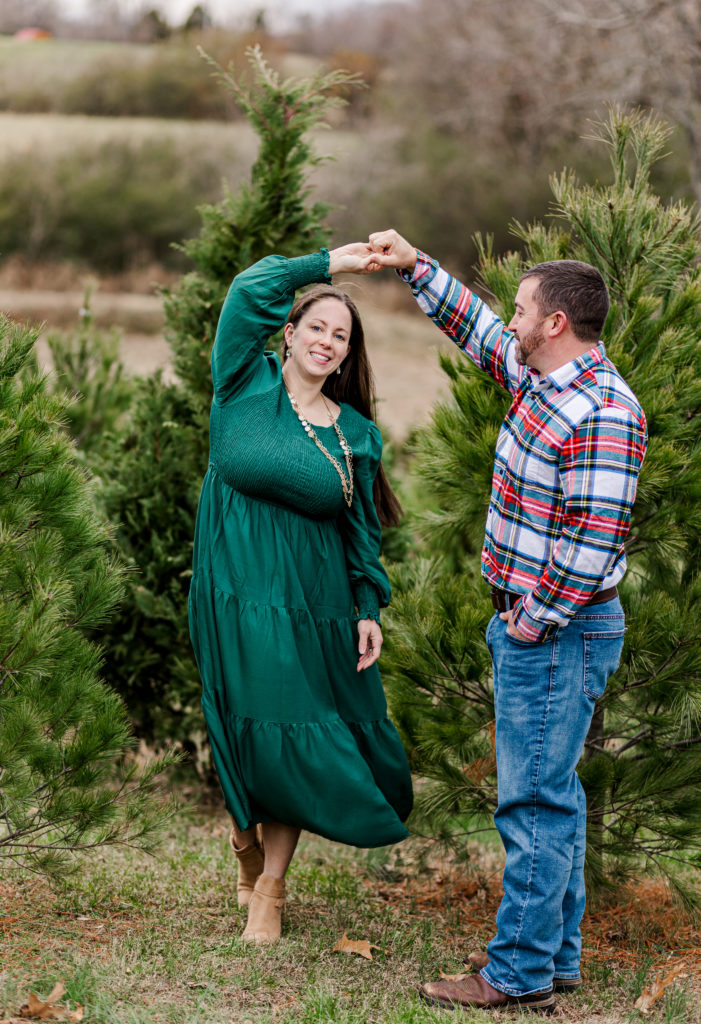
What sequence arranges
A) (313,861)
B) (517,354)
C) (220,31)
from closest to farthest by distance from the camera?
1. (517,354)
2. (313,861)
3. (220,31)

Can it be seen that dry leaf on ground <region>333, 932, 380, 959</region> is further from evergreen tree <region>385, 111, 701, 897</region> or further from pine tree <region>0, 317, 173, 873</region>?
pine tree <region>0, 317, 173, 873</region>

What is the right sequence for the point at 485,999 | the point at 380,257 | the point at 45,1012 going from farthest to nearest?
the point at 380,257
the point at 485,999
the point at 45,1012

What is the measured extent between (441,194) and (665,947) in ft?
86.3

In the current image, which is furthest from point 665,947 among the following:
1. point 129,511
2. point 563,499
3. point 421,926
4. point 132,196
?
point 132,196

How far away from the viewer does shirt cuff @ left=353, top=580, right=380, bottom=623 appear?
3428 millimetres

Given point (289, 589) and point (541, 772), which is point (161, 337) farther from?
point (541, 772)

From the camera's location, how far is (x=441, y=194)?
91.1ft

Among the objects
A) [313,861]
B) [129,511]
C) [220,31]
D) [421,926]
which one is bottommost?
[313,861]

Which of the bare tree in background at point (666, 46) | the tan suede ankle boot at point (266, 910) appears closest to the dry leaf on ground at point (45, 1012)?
the tan suede ankle boot at point (266, 910)

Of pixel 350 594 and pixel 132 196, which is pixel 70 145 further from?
→ pixel 350 594

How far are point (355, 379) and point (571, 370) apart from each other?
100 cm

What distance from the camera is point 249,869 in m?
3.59

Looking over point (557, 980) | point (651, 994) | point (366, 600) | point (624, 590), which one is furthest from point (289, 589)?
point (651, 994)

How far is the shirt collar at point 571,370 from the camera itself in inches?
110
